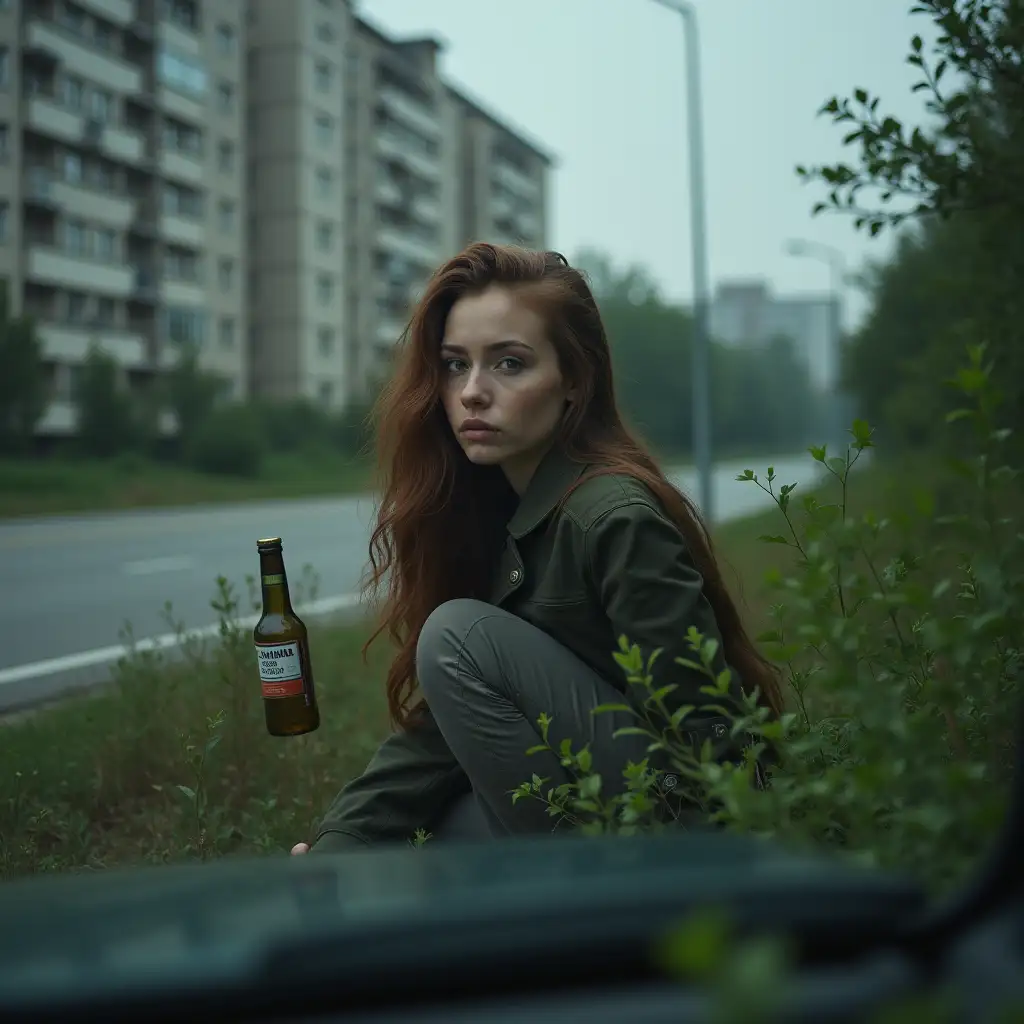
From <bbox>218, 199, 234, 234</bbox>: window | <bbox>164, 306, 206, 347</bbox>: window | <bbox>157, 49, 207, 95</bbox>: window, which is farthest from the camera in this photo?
<bbox>218, 199, 234, 234</bbox>: window

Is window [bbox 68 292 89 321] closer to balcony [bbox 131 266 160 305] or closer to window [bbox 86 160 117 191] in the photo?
balcony [bbox 131 266 160 305]

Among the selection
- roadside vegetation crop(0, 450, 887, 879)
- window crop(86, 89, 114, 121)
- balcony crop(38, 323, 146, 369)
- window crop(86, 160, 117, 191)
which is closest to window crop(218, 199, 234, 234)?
window crop(86, 160, 117, 191)

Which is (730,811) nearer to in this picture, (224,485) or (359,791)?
(359,791)

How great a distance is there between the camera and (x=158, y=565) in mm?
13688

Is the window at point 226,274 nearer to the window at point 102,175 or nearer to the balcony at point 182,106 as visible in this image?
the balcony at point 182,106

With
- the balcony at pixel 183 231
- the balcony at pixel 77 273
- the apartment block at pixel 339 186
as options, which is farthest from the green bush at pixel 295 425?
the balcony at pixel 183 231

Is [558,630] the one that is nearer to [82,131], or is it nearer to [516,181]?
[82,131]

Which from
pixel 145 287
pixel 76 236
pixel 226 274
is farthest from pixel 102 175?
pixel 226 274

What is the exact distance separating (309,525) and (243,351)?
36374mm

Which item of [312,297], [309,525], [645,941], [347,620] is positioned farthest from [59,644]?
[312,297]

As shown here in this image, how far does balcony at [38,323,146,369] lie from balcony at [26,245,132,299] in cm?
140

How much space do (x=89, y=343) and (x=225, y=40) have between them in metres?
18.2

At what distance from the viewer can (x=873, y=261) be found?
32906 millimetres

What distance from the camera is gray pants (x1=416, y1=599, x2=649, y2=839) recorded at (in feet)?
9.66
